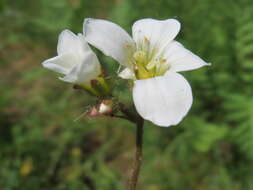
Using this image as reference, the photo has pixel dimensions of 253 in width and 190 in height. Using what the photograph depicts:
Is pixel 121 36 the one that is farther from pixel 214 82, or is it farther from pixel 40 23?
pixel 40 23

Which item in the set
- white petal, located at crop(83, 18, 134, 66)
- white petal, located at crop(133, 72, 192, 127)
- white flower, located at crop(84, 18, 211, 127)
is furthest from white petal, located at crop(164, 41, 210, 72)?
white petal, located at crop(83, 18, 134, 66)

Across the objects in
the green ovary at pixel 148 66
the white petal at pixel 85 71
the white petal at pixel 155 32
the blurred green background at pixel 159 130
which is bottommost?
the blurred green background at pixel 159 130

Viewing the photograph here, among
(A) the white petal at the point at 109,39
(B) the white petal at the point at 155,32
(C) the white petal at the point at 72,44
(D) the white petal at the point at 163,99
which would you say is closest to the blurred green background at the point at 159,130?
(B) the white petal at the point at 155,32

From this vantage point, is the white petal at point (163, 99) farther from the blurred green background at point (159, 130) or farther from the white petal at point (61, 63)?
the blurred green background at point (159, 130)

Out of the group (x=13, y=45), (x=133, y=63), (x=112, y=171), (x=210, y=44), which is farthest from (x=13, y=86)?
(x=133, y=63)

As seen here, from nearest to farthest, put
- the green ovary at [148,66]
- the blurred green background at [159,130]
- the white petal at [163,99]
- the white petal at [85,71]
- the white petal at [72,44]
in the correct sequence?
the white petal at [163,99], the white petal at [85,71], the white petal at [72,44], the green ovary at [148,66], the blurred green background at [159,130]

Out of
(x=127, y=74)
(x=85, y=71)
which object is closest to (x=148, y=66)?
(x=127, y=74)

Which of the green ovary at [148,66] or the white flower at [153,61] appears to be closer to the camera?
the white flower at [153,61]
